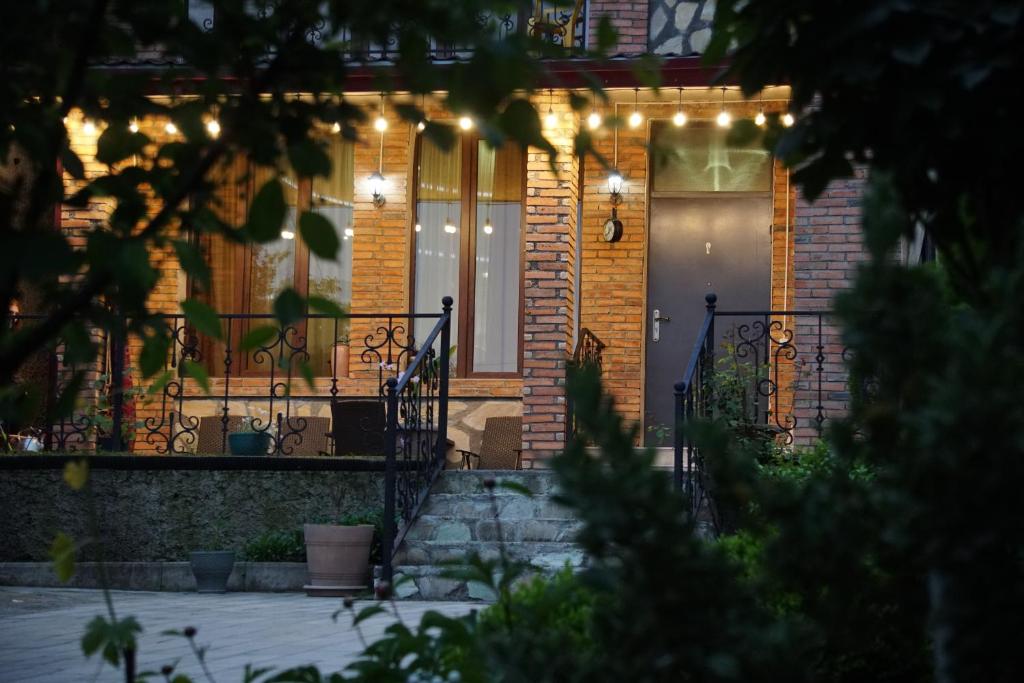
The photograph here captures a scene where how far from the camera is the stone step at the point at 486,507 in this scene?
395 inches

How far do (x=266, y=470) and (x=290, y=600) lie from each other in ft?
4.86

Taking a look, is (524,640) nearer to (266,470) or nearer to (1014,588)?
(1014,588)

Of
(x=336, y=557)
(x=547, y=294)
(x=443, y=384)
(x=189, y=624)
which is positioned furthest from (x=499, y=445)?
(x=189, y=624)

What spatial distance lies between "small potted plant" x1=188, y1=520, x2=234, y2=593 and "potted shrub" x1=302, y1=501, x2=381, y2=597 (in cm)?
62

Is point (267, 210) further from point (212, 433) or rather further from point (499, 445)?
point (212, 433)

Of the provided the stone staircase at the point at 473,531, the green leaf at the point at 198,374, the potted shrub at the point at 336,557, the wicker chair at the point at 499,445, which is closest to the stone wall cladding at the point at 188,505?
the potted shrub at the point at 336,557

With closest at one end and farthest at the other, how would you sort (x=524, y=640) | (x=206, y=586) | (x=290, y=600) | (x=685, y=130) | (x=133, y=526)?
(x=524, y=640) < (x=290, y=600) < (x=206, y=586) < (x=133, y=526) < (x=685, y=130)

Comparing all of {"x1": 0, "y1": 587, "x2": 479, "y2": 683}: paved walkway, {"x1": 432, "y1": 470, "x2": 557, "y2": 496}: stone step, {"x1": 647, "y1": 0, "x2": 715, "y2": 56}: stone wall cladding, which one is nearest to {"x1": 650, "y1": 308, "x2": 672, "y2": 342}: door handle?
{"x1": 647, "y1": 0, "x2": 715, "y2": 56}: stone wall cladding

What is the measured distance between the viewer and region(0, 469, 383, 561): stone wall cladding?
34.5ft

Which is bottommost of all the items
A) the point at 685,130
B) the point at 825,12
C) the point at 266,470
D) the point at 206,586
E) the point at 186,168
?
the point at 206,586

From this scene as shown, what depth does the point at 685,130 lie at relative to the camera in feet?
44.1

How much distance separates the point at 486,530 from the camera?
9.85 meters

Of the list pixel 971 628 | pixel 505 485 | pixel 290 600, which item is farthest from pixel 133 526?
pixel 971 628

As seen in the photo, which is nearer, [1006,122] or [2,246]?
[2,246]
